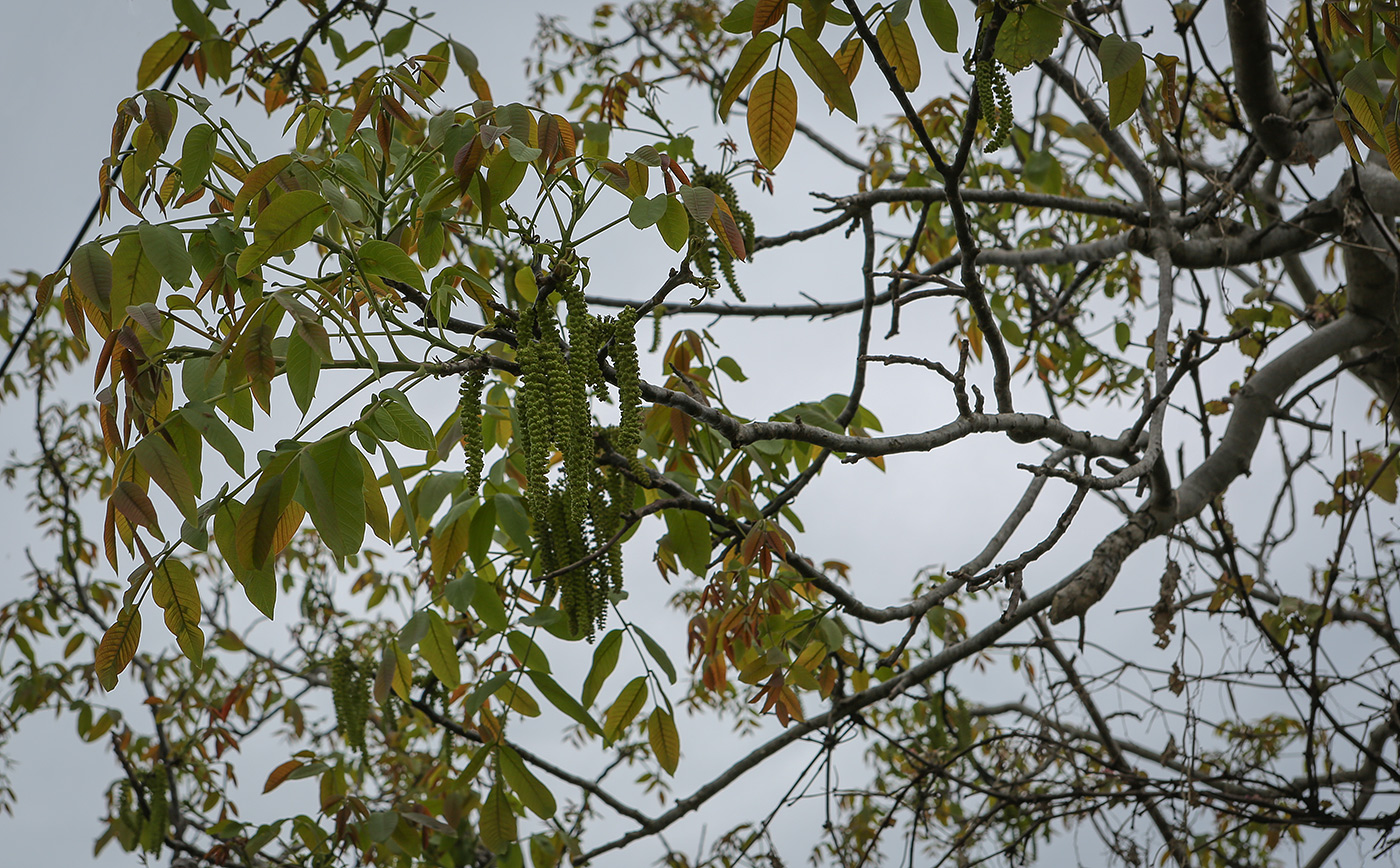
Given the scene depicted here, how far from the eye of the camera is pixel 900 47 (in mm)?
1663

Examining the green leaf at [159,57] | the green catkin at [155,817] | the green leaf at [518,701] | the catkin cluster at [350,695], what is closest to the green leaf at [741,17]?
the green leaf at [518,701]

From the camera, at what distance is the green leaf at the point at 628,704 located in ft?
7.50

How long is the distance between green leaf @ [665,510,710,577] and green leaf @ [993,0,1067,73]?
3.89 feet

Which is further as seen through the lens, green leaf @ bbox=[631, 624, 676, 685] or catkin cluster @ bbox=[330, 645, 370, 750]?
catkin cluster @ bbox=[330, 645, 370, 750]

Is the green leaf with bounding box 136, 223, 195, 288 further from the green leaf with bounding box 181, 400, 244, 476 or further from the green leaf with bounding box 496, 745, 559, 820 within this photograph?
the green leaf with bounding box 496, 745, 559, 820

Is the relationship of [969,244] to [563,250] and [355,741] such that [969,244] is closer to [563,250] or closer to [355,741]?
[563,250]

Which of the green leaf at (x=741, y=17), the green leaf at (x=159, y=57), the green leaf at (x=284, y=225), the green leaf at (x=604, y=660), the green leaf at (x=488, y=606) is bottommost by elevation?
the green leaf at (x=604, y=660)

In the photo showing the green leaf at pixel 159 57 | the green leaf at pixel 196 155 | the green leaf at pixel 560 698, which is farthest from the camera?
the green leaf at pixel 159 57

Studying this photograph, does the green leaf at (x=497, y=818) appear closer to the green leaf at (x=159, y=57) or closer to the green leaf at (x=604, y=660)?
the green leaf at (x=604, y=660)

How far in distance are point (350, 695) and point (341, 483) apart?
6.18ft

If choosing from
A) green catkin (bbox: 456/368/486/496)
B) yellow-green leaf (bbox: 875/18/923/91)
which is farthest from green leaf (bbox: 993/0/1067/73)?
green catkin (bbox: 456/368/486/496)

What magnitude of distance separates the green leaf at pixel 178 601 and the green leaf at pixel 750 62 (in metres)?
1.09

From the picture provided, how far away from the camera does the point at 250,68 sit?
3393mm

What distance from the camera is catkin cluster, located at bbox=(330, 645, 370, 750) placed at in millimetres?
2936
